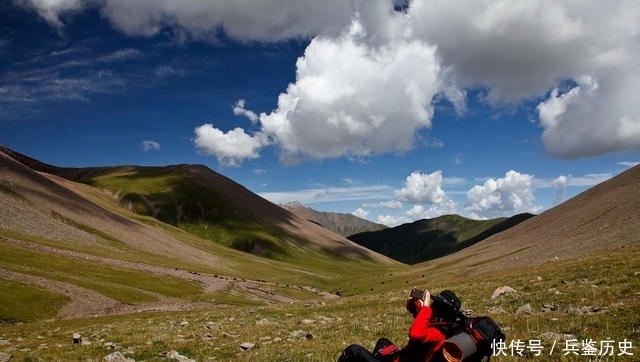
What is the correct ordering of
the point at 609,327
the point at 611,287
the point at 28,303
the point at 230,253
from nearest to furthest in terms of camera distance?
the point at 609,327
the point at 611,287
the point at 28,303
the point at 230,253

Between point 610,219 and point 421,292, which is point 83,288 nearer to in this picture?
point 421,292

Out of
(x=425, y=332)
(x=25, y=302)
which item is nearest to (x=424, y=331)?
(x=425, y=332)

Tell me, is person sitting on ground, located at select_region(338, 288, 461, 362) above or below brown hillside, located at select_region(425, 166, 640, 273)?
below

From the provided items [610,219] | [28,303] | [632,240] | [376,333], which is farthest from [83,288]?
[610,219]

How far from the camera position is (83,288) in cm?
6338

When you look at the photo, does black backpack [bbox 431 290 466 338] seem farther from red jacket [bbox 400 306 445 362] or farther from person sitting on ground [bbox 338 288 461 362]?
red jacket [bbox 400 306 445 362]

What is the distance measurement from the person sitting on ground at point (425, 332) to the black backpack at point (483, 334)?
42 centimetres

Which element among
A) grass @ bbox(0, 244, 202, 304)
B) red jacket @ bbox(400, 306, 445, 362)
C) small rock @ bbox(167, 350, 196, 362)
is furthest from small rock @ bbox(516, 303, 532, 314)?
grass @ bbox(0, 244, 202, 304)

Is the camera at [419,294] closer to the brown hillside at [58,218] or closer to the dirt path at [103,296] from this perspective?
the dirt path at [103,296]

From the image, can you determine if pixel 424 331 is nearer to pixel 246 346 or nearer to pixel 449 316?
pixel 449 316

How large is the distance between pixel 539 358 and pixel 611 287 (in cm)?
1331

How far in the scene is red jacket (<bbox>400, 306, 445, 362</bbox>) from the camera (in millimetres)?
7715

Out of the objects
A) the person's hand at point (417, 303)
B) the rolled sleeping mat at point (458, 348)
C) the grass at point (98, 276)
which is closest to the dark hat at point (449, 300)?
the person's hand at point (417, 303)

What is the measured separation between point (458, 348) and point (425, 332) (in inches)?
32.3
